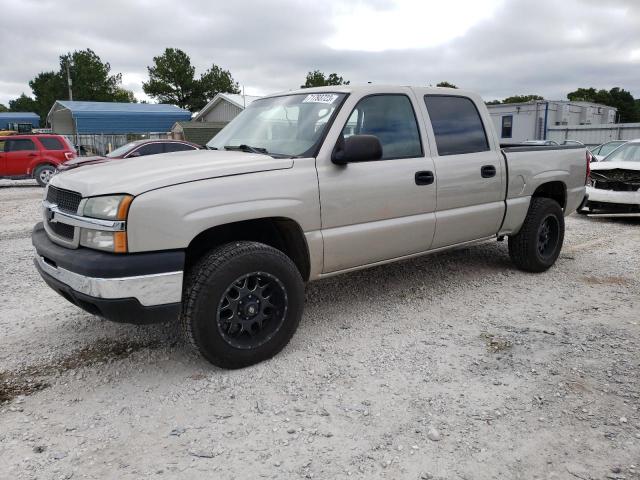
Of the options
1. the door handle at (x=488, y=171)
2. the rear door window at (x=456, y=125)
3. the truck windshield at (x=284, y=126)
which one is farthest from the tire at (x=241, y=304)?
the door handle at (x=488, y=171)

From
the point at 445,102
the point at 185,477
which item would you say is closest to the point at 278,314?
the point at 185,477

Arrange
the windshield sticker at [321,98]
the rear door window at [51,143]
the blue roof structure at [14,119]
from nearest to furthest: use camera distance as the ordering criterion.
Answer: the windshield sticker at [321,98], the rear door window at [51,143], the blue roof structure at [14,119]

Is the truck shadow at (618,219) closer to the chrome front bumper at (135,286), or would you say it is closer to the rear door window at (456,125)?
the rear door window at (456,125)

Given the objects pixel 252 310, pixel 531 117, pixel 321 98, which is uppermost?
pixel 531 117

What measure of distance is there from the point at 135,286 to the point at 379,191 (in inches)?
74.7

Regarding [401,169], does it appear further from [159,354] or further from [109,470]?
[109,470]

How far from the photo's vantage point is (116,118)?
1124 inches

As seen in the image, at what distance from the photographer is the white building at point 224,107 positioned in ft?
116

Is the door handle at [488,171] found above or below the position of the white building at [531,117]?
below

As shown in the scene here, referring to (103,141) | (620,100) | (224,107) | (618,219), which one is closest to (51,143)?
(103,141)

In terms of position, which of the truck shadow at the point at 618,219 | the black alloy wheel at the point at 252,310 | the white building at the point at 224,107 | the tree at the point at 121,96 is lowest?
the truck shadow at the point at 618,219

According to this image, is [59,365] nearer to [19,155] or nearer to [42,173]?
[42,173]

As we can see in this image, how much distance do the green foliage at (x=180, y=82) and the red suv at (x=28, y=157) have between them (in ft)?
144

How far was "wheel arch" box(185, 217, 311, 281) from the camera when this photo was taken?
341cm
